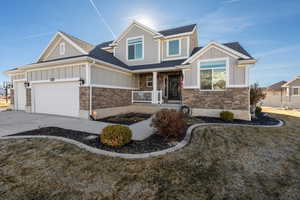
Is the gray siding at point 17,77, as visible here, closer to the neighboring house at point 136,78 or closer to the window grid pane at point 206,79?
the neighboring house at point 136,78

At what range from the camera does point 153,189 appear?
2334 mm

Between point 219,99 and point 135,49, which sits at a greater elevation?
point 135,49

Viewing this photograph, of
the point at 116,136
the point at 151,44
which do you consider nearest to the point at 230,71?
the point at 151,44

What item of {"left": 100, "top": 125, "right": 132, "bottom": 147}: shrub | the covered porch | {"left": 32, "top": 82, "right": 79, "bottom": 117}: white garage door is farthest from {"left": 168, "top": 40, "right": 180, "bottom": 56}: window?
{"left": 100, "top": 125, "right": 132, "bottom": 147}: shrub

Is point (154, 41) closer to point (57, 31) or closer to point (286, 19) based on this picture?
point (57, 31)

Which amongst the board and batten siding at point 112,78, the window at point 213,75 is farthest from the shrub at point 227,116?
the board and batten siding at point 112,78

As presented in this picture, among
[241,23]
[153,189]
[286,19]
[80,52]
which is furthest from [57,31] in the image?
[286,19]

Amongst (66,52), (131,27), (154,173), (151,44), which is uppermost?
(131,27)

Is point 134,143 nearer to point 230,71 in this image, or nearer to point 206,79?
point 206,79

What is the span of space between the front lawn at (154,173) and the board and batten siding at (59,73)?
5315 mm

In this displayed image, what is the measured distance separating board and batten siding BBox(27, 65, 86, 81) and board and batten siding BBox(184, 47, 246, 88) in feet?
23.9

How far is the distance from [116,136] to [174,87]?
9.45 meters

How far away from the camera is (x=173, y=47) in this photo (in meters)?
12.2

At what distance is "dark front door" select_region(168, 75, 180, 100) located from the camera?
1248cm
